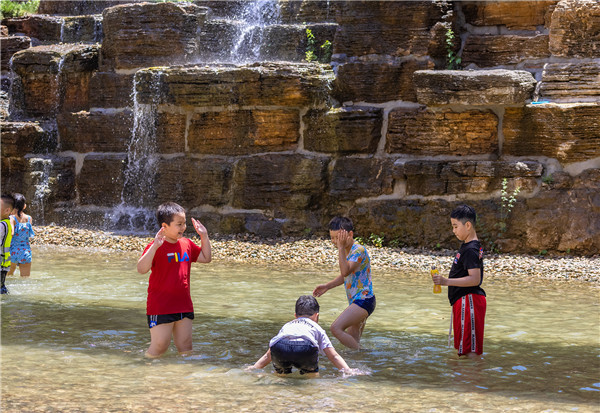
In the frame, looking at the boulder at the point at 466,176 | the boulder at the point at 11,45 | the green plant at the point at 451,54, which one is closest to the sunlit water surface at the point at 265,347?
the boulder at the point at 466,176

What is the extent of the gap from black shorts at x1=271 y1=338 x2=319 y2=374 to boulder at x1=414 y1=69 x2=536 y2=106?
7.36 m

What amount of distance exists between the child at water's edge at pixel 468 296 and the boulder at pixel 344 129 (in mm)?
6970

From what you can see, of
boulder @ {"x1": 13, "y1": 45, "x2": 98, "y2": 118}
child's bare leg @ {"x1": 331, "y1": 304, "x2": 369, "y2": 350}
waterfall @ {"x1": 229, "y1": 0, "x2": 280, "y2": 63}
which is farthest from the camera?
boulder @ {"x1": 13, "y1": 45, "x2": 98, "y2": 118}

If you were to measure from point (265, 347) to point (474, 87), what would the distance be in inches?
262

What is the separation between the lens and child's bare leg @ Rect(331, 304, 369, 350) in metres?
6.36

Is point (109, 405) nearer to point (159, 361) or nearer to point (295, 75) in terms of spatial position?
point (159, 361)

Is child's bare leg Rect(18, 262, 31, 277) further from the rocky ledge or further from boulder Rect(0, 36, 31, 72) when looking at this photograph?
boulder Rect(0, 36, 31, 72)

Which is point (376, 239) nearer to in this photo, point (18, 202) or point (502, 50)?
point (502, 50)

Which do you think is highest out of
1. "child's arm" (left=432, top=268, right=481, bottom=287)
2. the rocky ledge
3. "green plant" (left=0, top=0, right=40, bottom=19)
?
"green plant" (left=0, top=0, right=40, bottom=19)

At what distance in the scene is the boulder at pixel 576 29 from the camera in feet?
39.2

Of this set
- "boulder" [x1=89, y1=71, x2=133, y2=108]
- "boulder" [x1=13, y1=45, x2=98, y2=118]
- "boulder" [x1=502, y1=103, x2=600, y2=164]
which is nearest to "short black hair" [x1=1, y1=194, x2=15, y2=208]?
"boulder" [x1=89, y1=71, x2=133, y2=108]

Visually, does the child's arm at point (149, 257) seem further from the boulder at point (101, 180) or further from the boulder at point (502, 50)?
the boulder at point (101, 180)

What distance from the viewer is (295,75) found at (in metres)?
13.0

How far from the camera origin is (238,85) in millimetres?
13359
